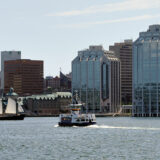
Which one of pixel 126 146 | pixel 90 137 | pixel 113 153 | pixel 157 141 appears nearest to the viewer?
pixel 113 153

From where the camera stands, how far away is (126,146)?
12525 centimetres

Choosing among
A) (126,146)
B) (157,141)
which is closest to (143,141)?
(157,141)

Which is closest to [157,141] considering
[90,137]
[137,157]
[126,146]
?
[126,146]

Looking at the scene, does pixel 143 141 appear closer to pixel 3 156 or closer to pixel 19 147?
pixel 19 147

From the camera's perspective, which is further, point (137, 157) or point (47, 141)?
point (47, 141)

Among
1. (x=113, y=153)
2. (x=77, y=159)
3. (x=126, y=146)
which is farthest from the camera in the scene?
(x=126, y=146)

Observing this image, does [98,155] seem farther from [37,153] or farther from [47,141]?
[47,141]

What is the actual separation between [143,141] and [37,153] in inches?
1223

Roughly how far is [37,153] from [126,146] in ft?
64.5

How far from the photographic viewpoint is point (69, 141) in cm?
14112

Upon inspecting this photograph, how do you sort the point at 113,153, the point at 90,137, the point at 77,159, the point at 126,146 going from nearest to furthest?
the point at 77,159 → the point at 113,153 → the point at 126,146 → the point at 90,137

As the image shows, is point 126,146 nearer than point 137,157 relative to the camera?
No

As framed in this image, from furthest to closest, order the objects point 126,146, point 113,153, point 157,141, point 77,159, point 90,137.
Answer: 1. point 90,137
2. point 157,141
3. point 126,146
4. point 113,153
5. point 77,159

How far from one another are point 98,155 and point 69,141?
32.5 metres
